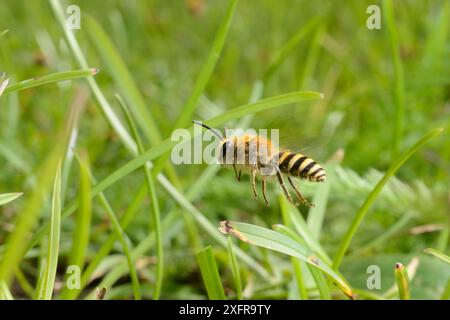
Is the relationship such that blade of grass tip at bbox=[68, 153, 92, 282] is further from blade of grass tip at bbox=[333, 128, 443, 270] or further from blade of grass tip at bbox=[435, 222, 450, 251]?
blade of grass tip at bbox=[435, 222, 450, 251]

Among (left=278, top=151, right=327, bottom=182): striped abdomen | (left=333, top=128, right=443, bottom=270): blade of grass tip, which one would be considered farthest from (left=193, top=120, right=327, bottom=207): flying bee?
(left=333, top=128, right=443, bottom=270): blade of grass tip

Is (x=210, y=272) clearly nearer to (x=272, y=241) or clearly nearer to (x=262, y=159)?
(x=272, y=241)

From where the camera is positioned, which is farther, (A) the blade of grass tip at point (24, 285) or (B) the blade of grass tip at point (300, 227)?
(A) the blade of grass tip at point (24, 285)

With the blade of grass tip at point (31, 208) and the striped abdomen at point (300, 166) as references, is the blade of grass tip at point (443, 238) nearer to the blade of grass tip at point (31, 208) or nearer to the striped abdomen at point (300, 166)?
the striped abdomen at point (300, 166)

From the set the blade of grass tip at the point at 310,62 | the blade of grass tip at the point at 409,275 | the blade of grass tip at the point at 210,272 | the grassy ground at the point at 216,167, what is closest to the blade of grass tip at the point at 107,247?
the grassy ground at the point at 216,167

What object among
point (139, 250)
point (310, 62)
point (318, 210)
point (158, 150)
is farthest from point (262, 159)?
point (310, 62)

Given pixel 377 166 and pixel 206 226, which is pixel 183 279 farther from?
pixel 377 166
